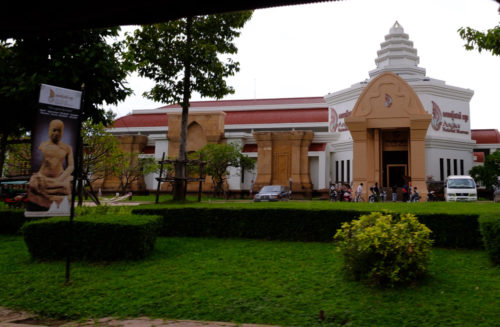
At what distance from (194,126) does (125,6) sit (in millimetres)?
33934

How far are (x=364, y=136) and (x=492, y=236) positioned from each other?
61.0ft

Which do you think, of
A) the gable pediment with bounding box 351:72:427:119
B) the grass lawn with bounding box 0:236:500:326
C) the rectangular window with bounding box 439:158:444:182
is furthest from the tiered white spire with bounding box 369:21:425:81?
the grass lawn with bounding box 0:236:500:326

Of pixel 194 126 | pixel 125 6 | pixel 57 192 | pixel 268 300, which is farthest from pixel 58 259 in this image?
pixel 194 126

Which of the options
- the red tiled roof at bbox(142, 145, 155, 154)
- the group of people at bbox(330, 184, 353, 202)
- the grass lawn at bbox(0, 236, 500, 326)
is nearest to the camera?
the grass lawn at bbox(0, 236, 500, 326)

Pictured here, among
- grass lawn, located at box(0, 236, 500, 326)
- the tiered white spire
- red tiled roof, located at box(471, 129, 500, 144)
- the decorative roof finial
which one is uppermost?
the decorative roof finial

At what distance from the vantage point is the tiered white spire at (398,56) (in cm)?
3866

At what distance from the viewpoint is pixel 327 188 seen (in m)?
32.8

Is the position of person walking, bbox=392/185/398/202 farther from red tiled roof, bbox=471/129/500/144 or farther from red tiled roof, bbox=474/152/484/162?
red tiled roof, bbox=471/129/500/144

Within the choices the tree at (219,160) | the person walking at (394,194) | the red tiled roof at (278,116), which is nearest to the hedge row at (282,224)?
the person walking at (394,194)

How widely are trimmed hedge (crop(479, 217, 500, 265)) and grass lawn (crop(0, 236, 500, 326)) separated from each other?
209 millimetres

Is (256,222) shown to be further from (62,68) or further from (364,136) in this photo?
(364,136)

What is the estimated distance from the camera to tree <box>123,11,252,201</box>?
55.5 feet

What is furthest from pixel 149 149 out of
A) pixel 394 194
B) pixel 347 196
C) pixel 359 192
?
pixel 394 194

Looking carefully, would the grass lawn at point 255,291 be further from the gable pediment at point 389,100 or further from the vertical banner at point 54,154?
the gable pediment at point 389,100
